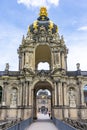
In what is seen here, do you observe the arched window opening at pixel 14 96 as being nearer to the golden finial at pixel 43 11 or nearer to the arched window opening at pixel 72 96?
the arched window opening at pixel 72 96

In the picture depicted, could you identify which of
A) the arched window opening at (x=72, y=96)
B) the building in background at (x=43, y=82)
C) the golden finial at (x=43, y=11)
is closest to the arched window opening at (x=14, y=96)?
the building in background at (x=43, y=82)

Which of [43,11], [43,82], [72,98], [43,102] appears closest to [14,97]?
[43,82]

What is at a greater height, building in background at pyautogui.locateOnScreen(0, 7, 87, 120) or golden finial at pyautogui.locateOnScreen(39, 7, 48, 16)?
golden finial at pyautogui.locateOnScreen(39, 7, 48, 16)

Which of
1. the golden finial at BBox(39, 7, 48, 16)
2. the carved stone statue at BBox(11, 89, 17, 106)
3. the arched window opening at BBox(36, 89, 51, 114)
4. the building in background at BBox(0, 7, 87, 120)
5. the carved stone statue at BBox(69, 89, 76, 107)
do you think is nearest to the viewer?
the building in background at BBox(0, 7, 87, 120)

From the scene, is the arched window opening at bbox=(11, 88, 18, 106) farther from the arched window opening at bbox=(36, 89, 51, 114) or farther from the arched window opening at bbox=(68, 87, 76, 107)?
the arched window opening at bbox=(36, 89, 51, 114)

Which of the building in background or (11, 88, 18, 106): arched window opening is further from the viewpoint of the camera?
(11, 88, 18, 106): arched window opening

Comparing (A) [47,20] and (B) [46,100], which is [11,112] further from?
(B) [46,100]

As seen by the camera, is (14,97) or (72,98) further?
(72,98)

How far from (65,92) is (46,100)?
6827 centimetres

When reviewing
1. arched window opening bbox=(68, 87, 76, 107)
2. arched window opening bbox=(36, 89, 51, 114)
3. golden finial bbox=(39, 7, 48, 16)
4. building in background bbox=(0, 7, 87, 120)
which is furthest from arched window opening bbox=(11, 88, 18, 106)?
arched window opening bbox=(36, 89, 51, 114)

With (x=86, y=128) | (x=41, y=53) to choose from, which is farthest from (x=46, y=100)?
(x=86, y=128)

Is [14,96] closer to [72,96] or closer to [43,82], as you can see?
[43,82]

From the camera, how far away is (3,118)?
38344mm

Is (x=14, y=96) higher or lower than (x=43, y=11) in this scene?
lower
